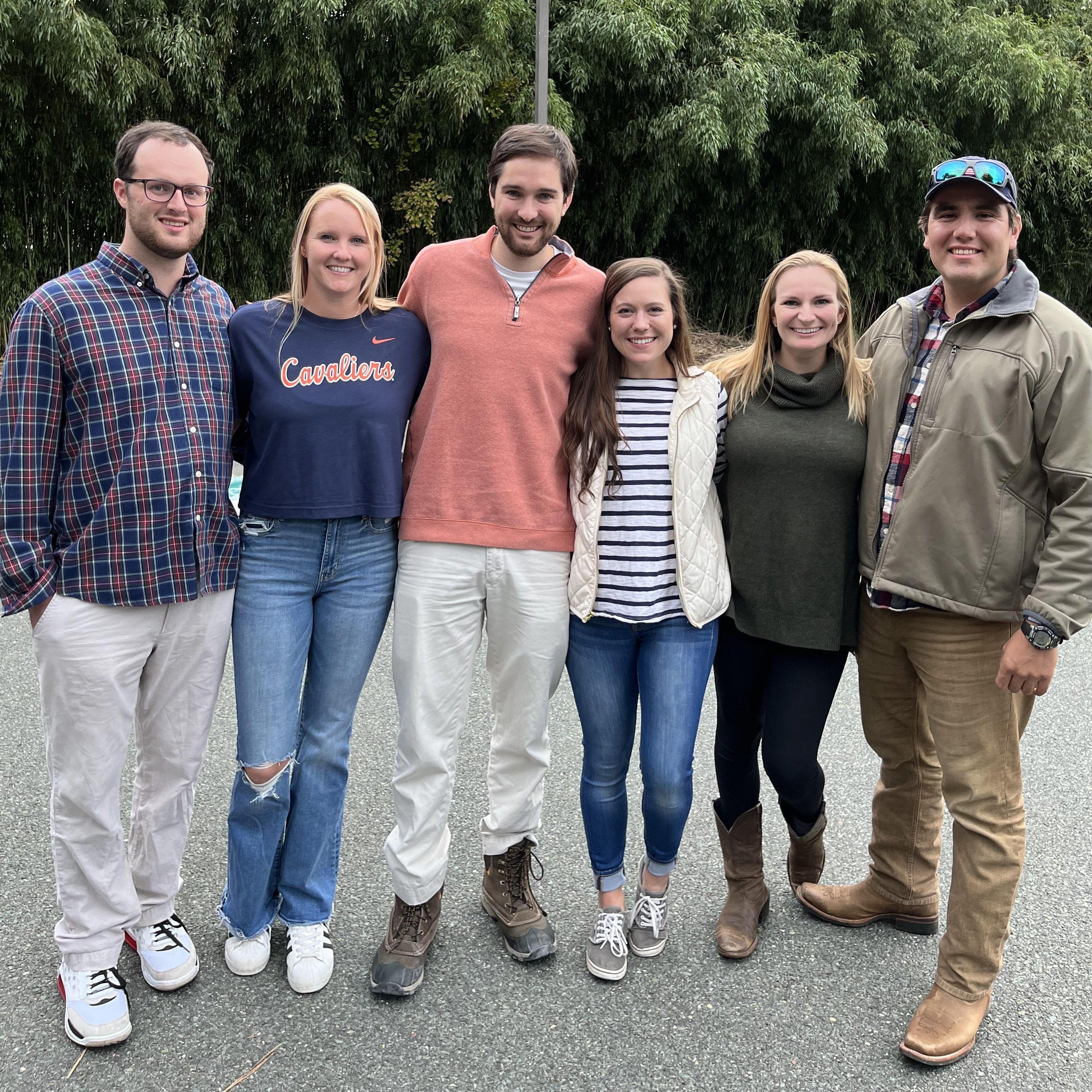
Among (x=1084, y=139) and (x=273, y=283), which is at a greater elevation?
(x=1084, y=139)

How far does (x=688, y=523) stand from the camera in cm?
214

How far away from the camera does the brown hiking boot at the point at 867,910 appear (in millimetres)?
2391

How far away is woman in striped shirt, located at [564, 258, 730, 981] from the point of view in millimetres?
2154

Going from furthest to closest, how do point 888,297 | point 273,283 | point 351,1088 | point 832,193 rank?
point 888,297 → point 832,193 → point 273,283 → point 351,1088

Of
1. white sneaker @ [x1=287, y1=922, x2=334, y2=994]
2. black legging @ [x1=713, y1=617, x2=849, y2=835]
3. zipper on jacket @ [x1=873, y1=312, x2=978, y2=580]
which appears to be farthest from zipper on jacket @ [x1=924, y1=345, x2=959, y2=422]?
white sneaker @ [x1=287, y1=922, x2=334, y2=994]

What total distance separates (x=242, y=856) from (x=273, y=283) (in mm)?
8275

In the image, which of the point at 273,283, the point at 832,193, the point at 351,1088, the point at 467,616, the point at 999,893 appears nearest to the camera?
the point at 351,1088

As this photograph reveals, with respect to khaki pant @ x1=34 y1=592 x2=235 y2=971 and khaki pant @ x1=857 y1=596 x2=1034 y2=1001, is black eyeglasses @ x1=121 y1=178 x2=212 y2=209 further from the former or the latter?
khaki pant @ x1=857 y1=596 x2=1034 y2=1001

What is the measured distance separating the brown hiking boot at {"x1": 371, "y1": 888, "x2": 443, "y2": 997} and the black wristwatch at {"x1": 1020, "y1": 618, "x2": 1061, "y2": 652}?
1.34m

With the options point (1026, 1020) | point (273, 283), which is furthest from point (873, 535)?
point (273, 283)

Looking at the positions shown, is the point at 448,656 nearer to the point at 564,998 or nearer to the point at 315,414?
the point at 315,414

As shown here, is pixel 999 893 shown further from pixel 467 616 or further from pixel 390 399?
pixel 390 399

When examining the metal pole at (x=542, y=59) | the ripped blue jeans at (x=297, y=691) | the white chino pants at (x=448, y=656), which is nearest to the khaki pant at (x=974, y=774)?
the white chino pants at (x=448, y=656)

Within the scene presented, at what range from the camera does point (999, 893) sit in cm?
203
